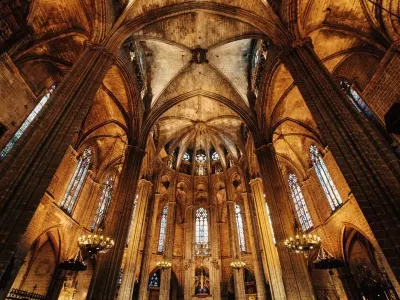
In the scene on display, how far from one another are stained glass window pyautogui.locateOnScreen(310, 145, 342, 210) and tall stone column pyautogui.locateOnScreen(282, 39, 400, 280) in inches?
374

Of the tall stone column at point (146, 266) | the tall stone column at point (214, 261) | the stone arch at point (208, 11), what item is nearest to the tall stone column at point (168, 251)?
the tall stone column at point (146, 266)

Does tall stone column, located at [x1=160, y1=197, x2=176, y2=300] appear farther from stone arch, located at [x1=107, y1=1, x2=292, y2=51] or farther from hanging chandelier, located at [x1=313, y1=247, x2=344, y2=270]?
stone arch, located at [x1=107, y1=1, x2=292, y2=51]

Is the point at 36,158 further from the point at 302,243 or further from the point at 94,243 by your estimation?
the point at 302,243

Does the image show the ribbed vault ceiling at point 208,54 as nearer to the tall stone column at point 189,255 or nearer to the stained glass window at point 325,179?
the stained glass window at point 325,179

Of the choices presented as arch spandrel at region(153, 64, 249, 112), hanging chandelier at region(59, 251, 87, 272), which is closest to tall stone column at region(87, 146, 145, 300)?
hanging chandelier at region(59, 251, 87, 272)

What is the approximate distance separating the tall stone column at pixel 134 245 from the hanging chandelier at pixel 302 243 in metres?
9.90

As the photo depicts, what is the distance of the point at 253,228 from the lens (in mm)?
18516

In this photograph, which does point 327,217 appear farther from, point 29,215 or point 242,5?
point 29,215

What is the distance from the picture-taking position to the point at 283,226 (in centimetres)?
1121

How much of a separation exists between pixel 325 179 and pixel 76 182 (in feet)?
57.2

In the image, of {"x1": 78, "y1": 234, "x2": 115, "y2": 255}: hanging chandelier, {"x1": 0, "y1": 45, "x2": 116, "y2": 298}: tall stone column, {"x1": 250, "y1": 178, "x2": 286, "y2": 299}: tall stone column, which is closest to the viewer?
{"x1": 0, "y1": 45, "x2": 116, "y2": 298}: tall stone column

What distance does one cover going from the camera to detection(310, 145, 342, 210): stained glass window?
49.0ft

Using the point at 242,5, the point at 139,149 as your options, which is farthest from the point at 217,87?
the point at 139,149

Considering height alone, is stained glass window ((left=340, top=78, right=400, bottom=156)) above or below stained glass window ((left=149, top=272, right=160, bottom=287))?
above
